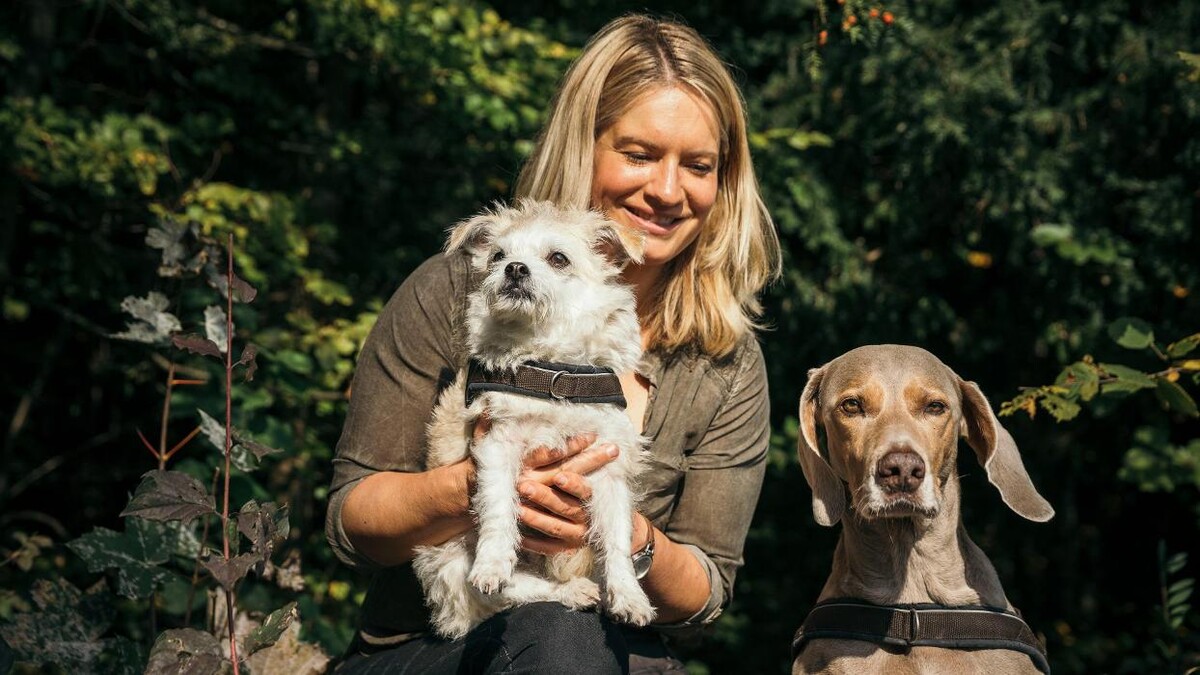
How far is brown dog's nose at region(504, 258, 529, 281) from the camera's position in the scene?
2.71m

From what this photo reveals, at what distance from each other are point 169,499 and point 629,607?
111 cm

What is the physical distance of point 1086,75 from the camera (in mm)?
5652

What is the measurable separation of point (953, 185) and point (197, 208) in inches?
144

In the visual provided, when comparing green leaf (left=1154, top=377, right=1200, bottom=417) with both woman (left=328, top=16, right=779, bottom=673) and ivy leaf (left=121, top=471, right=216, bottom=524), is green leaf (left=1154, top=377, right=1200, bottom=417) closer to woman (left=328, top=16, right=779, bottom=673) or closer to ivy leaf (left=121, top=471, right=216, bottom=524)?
woman (left=328, top=16, right=779, bottom=673)

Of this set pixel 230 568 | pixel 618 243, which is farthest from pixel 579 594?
pixel 618 243

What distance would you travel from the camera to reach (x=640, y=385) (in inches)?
127

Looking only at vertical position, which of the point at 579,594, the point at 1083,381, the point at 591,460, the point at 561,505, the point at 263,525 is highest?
the point at 1083,381

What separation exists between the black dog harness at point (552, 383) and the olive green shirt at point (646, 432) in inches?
8.6

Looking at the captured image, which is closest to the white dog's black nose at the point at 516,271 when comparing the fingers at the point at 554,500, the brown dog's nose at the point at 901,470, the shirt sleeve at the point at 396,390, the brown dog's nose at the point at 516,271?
the brown dog's nose at the point at 516,271

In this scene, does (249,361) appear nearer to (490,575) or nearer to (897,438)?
(490,575)

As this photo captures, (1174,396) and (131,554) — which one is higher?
(1174,396)

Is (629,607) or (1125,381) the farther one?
(1125,381)

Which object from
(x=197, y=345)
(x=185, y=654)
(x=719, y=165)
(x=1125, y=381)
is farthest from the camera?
(x=719, y=165)

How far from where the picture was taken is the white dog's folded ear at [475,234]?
9.77ft
